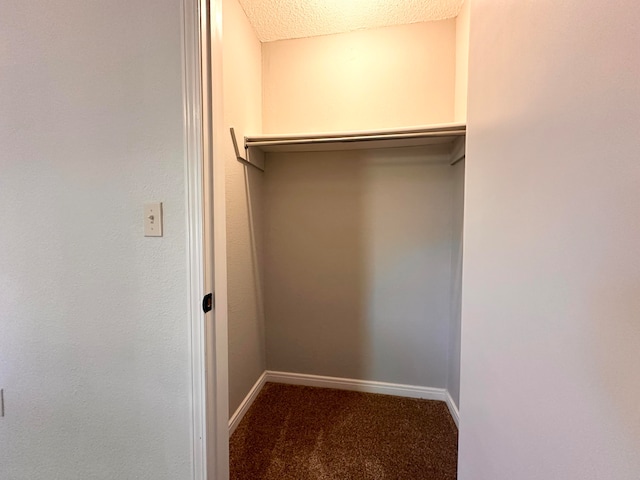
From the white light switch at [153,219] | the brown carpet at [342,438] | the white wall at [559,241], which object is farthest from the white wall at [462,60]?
the brown carpet at [342,438]

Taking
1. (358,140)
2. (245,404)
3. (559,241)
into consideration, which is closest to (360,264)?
(358,140)

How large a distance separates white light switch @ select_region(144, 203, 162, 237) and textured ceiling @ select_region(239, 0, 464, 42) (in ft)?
4.97

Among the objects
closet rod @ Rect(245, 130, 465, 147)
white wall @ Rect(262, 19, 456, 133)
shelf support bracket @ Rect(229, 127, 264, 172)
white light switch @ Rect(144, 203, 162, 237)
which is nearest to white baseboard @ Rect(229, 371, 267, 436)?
white light switch @ Rect(144, 203, 162, 237)

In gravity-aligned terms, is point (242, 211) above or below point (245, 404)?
above

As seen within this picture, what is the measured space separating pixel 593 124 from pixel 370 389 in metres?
2.07

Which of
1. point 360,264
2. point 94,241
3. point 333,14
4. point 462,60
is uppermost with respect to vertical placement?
point 333,14

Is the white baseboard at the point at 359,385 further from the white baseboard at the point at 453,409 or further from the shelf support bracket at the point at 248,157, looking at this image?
the shelf support bracket at the point at 248,157

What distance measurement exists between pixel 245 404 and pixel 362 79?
236 centimetres

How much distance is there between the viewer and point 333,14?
1.75 m

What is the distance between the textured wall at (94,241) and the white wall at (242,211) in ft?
2.13

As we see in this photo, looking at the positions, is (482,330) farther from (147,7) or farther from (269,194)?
(269,194)

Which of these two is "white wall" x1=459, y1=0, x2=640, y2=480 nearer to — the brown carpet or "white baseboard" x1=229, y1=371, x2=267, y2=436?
the brown carpet

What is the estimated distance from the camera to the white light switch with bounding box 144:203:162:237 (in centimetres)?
91

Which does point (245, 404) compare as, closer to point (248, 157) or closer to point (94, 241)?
point (94, 241)
